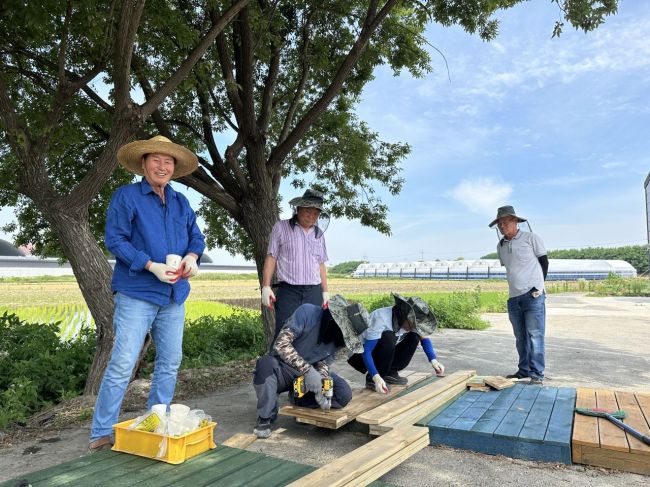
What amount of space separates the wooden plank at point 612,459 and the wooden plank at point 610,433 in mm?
37

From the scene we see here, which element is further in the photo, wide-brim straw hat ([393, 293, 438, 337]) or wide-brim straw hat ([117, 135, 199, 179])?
wide-brim straw hat ([393, 293, 438, 337])

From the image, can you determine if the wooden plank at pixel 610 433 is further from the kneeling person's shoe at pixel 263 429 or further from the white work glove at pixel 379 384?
the kneeling person's shoe at pixel 263 429

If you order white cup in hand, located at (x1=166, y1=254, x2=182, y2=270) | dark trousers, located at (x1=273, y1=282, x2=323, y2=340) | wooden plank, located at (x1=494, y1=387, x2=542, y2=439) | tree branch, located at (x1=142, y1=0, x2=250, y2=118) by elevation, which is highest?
tree branch, located at (x1=142, y1=0, x2=250, y2=118)

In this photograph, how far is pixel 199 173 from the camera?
24.5 feet

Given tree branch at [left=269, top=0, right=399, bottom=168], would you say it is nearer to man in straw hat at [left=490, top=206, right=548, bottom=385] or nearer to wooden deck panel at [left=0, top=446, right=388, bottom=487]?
man in straw hat at [left=490, top=206, right=548, bottom=385]

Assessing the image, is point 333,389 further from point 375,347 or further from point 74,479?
point 74,479

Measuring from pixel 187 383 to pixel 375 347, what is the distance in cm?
271

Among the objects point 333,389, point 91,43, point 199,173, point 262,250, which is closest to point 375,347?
point 333,389

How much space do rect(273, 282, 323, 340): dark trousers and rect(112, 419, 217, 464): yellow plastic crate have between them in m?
1.81

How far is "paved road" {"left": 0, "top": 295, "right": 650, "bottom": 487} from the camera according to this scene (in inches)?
122

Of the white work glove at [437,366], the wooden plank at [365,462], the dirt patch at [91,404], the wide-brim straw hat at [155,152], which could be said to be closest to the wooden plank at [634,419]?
the wooden plank at [365,462]

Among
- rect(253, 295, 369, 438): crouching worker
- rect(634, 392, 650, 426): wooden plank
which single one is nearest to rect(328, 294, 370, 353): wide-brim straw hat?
rect(253, 295, 369, 438): crouching worker

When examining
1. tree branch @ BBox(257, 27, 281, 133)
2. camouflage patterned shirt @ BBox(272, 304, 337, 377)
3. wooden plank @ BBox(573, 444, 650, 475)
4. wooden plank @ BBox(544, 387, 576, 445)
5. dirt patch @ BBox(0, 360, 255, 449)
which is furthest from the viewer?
tree branch @ BBox(257, 27, 281, 133)

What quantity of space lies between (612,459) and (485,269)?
68146 millimetres
